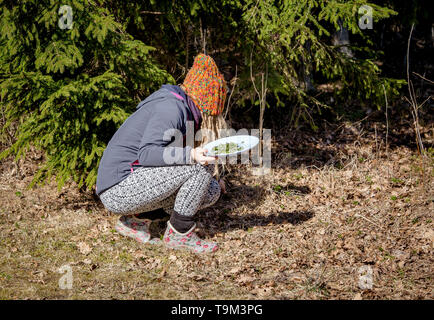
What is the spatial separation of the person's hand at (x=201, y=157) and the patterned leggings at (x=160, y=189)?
18 cm

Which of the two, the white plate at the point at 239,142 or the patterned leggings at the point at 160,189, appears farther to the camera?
the patterned leggings at the point at 160,189

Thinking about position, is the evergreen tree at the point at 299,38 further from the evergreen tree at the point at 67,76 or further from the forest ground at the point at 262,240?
the evergreen tree at the point at 67,76

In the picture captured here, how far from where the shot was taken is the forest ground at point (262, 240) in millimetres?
2998

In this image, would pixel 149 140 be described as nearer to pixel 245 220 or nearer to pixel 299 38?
pixel 245 220

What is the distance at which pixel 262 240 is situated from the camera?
12.7ft

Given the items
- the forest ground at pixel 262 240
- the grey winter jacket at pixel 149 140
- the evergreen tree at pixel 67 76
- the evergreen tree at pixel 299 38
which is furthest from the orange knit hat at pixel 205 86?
the evergreen tree at pixel 299 38

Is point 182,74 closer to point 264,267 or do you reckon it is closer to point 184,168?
point 184,168

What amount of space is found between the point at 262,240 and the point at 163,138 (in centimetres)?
151

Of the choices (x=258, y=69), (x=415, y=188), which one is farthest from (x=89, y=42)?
(x=415, y=188)

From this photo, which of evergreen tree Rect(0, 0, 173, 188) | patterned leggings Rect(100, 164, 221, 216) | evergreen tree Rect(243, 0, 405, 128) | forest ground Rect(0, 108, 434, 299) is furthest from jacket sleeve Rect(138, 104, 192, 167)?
evergreen tree Rect(243, 0, 405, 128)

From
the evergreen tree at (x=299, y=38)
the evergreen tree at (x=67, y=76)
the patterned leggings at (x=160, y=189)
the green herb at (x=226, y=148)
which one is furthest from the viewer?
the evergreen tree at (x=299, y=38)

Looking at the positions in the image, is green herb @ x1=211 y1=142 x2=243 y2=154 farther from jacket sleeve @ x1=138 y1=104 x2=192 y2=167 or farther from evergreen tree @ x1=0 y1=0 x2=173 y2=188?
evergreen tree @ x1=0 y1=0 x2=173 y2=188

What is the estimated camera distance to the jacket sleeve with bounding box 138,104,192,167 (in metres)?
3.04

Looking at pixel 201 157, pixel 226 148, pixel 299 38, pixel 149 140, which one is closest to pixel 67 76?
pixel 149 140
